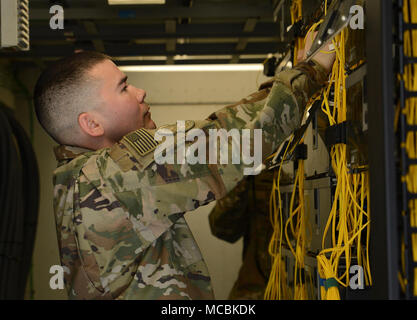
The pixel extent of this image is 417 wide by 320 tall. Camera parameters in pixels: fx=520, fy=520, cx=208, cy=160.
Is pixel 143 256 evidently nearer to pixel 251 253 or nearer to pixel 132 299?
pixel 132 299

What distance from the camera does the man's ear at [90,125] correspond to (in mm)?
1507

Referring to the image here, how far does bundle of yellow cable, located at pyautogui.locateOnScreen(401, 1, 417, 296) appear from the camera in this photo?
108 centimetres

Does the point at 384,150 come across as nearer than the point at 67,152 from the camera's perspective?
Yes

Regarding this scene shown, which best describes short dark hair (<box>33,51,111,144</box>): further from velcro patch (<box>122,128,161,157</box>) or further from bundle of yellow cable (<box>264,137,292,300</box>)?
bundle of yellow cable (<box>264,137,292,300</box>)

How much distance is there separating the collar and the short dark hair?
0.02 m

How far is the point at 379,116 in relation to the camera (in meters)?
1.10

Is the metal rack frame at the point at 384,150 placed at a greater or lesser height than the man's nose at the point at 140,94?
lesser

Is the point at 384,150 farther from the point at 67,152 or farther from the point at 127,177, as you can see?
the point at 67,152

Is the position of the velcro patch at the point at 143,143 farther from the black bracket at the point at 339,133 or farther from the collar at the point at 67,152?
the black bracket at the point at 339,133

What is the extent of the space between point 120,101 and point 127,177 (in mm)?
225

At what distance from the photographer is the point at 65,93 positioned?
4.90ft

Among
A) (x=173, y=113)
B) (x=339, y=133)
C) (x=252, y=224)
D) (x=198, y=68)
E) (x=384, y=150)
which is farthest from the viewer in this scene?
(x=252, y=224)

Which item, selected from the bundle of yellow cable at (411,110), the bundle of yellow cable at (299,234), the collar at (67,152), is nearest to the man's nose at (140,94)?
the collar at (67,152)

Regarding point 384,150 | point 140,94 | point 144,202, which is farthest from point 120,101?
point 384,150
